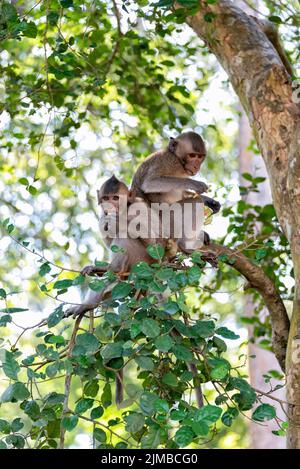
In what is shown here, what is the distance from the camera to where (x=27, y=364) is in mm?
3297

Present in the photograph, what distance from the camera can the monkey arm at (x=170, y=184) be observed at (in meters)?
5.40

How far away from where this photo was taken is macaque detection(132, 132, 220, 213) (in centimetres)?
546

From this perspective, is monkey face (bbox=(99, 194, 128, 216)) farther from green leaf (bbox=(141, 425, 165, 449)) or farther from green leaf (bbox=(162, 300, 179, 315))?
green leaf (bbox=(141, 425, 165, 449))

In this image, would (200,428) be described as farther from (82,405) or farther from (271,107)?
(271,107)

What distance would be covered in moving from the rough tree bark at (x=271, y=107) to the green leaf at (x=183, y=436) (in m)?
1.10

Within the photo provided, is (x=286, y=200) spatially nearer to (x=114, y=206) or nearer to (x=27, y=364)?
(x=114, y=206)

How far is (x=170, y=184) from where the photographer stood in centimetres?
547

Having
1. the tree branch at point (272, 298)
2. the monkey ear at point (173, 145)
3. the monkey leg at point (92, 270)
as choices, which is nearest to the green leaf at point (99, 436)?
the monkey leg at point (92, 270)

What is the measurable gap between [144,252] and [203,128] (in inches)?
147

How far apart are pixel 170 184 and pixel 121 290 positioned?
2.20m

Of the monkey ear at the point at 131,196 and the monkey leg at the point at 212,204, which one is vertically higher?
the monkey ear at the point at 131,196

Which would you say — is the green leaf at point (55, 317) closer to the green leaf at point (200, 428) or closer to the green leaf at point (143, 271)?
the green leaf at point (143, 271)

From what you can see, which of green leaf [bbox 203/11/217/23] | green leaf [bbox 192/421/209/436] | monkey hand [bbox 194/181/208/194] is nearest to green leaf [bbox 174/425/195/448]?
green leaf [bbox 192/421/209/436]
